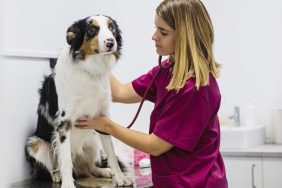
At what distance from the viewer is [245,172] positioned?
8.61 feet

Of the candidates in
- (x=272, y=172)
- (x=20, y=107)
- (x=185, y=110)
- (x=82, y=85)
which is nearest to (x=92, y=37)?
(x=82, y=85)

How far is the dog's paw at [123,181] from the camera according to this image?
5.87 ft

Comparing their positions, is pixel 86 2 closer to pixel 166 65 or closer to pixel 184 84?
pixel 166 65

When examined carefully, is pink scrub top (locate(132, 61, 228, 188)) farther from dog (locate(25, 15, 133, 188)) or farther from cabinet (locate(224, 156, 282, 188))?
cabinet (locate(224, 156, 282, 188))

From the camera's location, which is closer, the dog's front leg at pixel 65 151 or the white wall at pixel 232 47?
the dog's front leg at pixel 65 151

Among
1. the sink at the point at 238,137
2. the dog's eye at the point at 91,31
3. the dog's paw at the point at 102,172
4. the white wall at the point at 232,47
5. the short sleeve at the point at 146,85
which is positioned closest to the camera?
the dog's eye at the point at 91,31

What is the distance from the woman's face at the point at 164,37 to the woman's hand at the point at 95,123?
349mm

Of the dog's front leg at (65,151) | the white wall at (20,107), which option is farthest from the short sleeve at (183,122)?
the white wall at (20,107)

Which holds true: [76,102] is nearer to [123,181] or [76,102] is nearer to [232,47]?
[123,181]

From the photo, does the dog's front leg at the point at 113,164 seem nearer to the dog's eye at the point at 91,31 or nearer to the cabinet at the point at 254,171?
the dog's eye at the point at 91,31

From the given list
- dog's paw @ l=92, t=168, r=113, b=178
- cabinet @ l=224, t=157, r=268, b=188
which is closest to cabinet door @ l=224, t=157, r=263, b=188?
cabinet @ l=224, t=157, r=268, b=188

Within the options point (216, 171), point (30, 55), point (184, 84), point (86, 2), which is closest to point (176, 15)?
point (184, 84)

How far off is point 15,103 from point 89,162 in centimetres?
43

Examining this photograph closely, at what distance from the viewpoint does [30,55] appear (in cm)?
196
